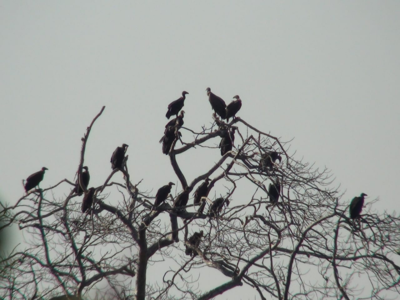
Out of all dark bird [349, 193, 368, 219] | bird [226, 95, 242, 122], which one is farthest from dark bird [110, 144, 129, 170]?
dark bird [349, 193, 368, 219]

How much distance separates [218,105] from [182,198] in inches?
96.2

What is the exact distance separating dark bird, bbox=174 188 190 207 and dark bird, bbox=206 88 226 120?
6.98ft

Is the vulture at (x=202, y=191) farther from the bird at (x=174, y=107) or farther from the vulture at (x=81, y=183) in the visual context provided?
the bird at (x=174, y=107)

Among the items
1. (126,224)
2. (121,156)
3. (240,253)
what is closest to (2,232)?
(240,253)

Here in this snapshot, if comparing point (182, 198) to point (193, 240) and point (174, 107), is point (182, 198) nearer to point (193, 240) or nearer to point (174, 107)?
point (193, 240)

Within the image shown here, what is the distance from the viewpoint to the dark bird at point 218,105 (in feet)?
30.2

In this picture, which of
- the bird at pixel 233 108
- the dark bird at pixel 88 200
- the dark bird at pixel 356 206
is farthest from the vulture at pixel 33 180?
the dark bird at pixel 356 206

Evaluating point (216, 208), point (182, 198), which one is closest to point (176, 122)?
point (182, 198)

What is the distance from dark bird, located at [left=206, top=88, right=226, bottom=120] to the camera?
30.2 feet

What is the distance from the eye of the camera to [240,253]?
21.2ft

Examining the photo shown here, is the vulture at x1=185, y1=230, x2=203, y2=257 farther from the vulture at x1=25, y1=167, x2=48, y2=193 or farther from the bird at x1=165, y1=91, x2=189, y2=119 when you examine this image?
the vulture at x1=25, y1=167, x2=48, y2=193

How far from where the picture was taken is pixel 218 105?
9.30 m

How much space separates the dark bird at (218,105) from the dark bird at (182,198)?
6.98 ft

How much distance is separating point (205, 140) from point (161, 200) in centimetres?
115
